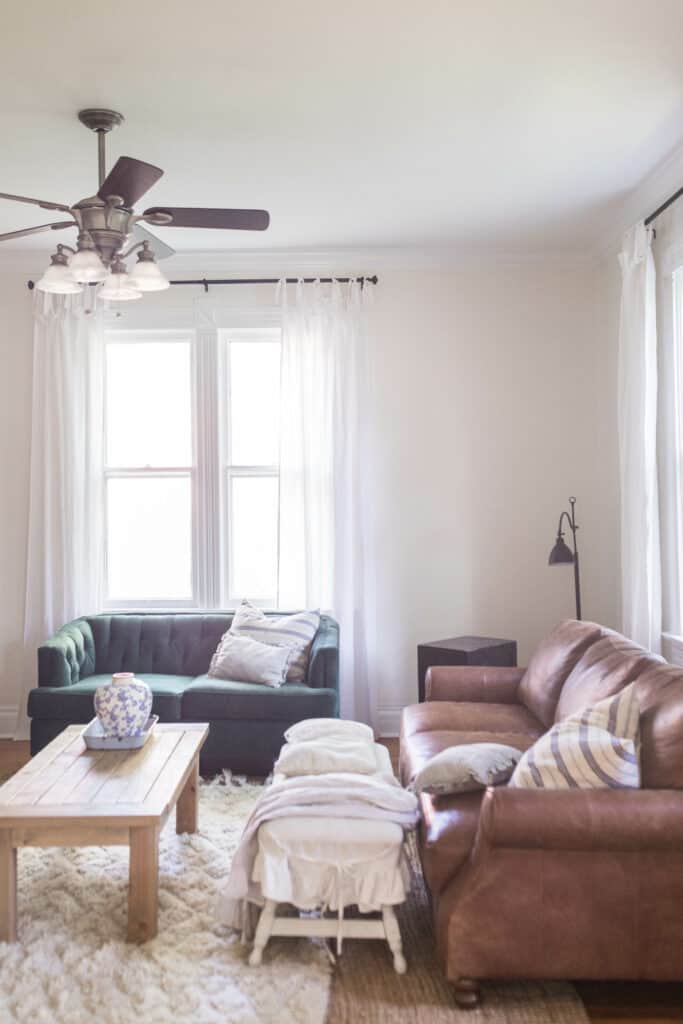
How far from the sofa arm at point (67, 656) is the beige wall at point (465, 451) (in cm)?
70

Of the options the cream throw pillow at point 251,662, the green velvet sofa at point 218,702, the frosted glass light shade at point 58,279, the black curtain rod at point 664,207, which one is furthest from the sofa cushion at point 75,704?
→ the black curtain rod at point 664,207

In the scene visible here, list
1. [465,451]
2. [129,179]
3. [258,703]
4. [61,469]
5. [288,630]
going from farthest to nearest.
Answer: [465,451] → [61,469] → [288,630] → [258,703] → [129,179]

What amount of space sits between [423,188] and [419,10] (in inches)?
63.7

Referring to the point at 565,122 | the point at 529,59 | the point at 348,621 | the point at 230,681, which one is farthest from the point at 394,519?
the point at 529,59

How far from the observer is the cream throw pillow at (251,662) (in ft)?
15.1

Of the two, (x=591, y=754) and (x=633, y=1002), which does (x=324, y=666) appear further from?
(x=633, y=1002)

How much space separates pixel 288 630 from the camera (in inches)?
191

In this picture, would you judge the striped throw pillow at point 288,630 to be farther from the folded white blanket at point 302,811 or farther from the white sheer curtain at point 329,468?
the folded white blanket at point 302,811

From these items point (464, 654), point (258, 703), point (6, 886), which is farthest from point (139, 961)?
point (464, 654)

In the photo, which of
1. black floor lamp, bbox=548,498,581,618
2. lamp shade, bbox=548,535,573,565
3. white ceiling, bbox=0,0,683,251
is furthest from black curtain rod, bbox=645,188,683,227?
lamp shade, bbox=548,535,573,565

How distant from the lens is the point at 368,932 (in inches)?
104

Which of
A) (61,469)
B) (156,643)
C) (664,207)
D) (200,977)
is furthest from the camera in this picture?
(61,469)

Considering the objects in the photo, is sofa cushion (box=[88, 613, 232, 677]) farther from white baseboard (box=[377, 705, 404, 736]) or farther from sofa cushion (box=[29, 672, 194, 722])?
white baseboard (box=[377, 705, 404, 736])

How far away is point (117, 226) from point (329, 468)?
98.0 inches
